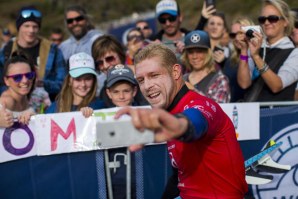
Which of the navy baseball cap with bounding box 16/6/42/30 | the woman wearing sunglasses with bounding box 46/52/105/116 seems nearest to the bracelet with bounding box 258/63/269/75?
the woman wearing sunglasses with bounding box 46/52/105/116

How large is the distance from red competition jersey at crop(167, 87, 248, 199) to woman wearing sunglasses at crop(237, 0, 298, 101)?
2.32 m

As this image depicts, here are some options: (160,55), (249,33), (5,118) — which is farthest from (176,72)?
(249,33)

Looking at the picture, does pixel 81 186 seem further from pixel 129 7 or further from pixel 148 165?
pixel 129 7

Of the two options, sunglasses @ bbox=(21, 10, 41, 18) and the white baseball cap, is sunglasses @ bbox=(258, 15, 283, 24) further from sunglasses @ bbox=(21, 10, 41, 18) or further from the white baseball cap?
sunglasses @ bbox=(21, 10, 41, 18)

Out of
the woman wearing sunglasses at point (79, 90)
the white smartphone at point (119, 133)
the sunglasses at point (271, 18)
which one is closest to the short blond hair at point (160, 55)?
the white smartphone at point (119, 133)

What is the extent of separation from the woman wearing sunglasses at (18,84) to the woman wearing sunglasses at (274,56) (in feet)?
7.77

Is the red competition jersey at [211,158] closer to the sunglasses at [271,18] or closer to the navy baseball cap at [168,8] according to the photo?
the sunglasses at [271,18]

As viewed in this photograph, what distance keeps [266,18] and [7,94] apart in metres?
2.97

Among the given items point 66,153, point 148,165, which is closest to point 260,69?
point 148,165

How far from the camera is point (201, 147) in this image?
3438 mm

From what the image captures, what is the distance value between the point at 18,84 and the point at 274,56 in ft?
9.33

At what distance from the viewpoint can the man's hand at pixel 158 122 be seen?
2543 millimetres

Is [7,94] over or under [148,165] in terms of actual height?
over

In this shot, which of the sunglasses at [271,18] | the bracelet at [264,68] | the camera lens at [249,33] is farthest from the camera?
the sunglasses at [271,18]
